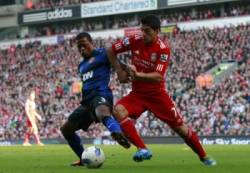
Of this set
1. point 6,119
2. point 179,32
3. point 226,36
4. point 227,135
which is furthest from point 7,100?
point 227,135

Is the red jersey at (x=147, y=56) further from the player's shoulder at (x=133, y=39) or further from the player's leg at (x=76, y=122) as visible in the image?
the player's leg at (x=76, y=122)

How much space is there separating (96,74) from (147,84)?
47.0 inches

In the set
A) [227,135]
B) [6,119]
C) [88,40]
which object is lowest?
[6,119]

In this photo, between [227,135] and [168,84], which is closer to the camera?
[227,135]

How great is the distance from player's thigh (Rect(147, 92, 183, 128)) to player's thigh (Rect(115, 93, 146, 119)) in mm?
169

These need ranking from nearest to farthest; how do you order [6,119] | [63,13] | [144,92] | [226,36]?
1. [144,92]
2. [226,36]
3. [6,119]
4. [63,13]

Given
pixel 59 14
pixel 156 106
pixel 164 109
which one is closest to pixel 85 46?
pixel 156 106

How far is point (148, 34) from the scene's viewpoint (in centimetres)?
1270

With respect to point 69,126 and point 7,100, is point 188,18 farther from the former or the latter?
point 69,126

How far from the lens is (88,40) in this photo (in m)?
13.5

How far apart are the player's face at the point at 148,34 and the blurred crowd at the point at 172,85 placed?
22.2 meters

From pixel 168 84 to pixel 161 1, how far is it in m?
16.1

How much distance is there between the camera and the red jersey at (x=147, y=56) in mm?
12844

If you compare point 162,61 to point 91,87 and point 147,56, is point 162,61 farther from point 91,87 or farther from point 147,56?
point 91,87
